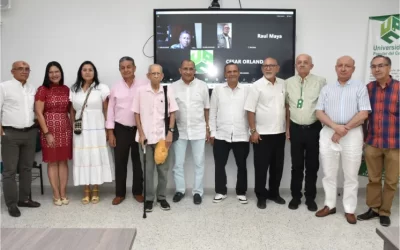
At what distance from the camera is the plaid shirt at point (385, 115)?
3.44 meters

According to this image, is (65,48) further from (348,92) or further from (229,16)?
(348,92)

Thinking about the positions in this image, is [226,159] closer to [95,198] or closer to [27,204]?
[95,198]

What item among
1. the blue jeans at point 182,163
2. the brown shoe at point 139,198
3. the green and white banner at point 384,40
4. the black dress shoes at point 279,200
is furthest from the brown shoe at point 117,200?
the green and white banner at point 384,40

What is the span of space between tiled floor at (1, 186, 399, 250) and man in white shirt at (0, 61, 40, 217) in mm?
337

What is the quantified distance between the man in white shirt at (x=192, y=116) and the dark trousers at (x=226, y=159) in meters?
0.19

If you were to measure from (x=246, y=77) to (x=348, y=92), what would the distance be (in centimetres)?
→ 131

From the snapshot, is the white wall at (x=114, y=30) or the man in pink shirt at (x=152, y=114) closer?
the man in pink shirt at (x=152, y=114)

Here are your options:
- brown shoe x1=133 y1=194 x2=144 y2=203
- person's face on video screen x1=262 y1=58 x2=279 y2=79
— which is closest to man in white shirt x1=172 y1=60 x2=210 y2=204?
brown shoe x1=133 y1=194 x2=144 y2=203

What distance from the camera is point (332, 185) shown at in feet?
12.4

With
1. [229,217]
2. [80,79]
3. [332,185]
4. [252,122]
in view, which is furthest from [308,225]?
[80,79]

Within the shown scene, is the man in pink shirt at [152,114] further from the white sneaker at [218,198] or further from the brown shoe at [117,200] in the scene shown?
the white sneaker at [218,198]

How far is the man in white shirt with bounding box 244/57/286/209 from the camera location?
3.94 metres

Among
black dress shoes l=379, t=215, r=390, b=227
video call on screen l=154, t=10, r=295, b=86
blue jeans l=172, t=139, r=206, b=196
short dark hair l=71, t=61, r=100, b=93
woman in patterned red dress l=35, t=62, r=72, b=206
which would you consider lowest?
black dress shoes l=379, t=215, r=390, b=227

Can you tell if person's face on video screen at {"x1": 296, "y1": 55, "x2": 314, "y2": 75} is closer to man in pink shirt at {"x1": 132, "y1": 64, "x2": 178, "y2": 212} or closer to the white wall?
the white wall
